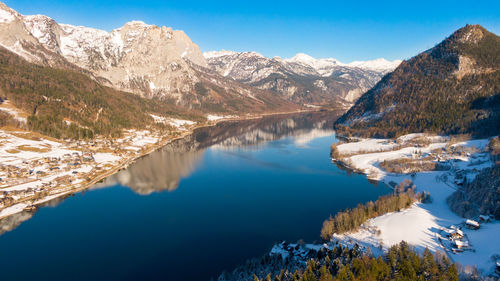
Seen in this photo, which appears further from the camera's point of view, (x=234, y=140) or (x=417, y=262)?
(x=234, y=140)

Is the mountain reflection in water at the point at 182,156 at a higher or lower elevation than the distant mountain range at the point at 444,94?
lower

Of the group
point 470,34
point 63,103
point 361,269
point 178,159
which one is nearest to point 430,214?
point 361,269

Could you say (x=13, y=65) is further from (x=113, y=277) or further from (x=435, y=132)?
(x=435, y=132)

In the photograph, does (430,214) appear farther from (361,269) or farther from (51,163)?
(51,163)

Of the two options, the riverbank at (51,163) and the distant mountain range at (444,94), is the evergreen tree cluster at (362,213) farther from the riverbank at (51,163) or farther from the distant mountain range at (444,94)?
the distant mountain range at (444,94)

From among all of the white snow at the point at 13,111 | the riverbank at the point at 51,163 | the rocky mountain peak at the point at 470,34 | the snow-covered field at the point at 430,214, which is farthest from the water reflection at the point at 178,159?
the rocky mountain peak at the point at 470,34

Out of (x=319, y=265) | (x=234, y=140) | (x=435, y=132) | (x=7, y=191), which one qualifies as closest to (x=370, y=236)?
(x=319, y=265)
